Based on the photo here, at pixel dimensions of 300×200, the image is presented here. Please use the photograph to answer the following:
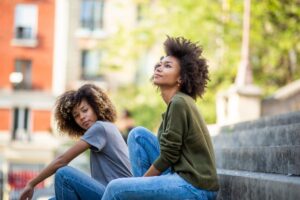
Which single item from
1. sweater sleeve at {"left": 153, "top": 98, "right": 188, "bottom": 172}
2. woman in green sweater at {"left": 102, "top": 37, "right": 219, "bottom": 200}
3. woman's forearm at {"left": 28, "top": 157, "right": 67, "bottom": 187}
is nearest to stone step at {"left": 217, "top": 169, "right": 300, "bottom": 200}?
woman in green sweater at {"left": 102, "top": 37, "right": 219, "bottom": 200}

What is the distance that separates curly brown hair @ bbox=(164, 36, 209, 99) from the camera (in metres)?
5.77

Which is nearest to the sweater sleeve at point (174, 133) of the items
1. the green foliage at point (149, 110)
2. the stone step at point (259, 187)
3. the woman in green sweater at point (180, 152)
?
the woman in green sweater at point (180, 152)

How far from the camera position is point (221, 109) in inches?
747

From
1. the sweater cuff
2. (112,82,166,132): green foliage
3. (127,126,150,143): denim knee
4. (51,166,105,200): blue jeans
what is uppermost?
(127,126,150,143): denim knee

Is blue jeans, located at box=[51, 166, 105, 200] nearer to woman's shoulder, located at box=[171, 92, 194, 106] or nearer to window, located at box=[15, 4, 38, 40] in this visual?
woman's shoulder, located at box=[171, 92, 194, 106]

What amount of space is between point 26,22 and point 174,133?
130 ft

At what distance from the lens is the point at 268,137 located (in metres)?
8.04

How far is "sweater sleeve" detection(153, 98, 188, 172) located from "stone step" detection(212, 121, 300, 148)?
5.89 ft

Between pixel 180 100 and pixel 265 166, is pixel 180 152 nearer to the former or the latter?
pixel 180 100

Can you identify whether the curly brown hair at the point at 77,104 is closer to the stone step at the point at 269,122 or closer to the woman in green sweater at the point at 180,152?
the woman in green sweater at the point at 180,152

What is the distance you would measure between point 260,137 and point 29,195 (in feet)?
9.00

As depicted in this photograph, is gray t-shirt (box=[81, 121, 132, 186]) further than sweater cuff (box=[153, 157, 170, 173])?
Yes

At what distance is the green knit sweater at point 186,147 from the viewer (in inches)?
212

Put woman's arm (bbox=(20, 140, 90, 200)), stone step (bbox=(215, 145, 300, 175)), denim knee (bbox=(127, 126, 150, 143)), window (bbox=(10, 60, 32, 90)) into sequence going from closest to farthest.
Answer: stone step (bbox=(215, 145, 300, 175)), denim knee (bbox=(127, 126, 150, 143)), woman's arm (bbox=(20, 140, 90, 200)), window (bbox=(10, 60, 32, 90))
